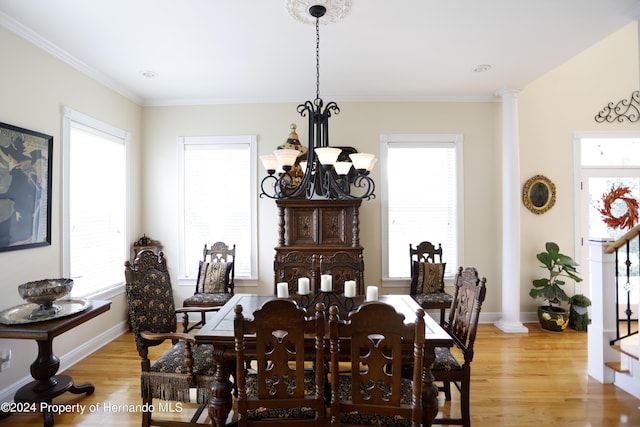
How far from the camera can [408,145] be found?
420cm

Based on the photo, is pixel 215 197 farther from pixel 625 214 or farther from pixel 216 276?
pixel 625 214

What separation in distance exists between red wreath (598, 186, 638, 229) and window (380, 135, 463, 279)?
191 centimetres

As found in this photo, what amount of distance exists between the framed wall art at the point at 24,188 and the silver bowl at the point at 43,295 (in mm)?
437

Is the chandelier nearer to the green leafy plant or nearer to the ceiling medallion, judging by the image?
the ceiling medallion

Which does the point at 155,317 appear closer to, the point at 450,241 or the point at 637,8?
the point at 450,241

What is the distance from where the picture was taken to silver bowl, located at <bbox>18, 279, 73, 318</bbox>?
7.22 feet

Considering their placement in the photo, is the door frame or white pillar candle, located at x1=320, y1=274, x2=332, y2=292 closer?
white pillar candle, located at x1=320, y1=274, x2=332, y2=292

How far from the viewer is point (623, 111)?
421 cm

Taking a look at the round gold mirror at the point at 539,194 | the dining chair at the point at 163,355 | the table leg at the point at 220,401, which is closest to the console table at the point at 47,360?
the dining chair at the point at 163,355

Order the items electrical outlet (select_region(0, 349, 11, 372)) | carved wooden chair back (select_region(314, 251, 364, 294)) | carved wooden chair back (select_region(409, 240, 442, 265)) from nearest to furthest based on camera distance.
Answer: electrical outlet (select_region(0, 349, 11, 372)) < carved wooden chair back (select_region(314, 251, 364, 294)) < carved wooden chair back (select_region(409, 240, 442, 265))

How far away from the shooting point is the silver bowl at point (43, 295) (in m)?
2.20

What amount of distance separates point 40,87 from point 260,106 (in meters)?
2.20

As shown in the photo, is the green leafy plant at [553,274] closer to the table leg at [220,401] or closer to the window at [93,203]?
the table leg at [220,401]

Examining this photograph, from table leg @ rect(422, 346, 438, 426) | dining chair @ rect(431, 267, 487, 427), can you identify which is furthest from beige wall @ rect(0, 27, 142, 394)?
dining chair @ rect(431, 267, 487, 427)
